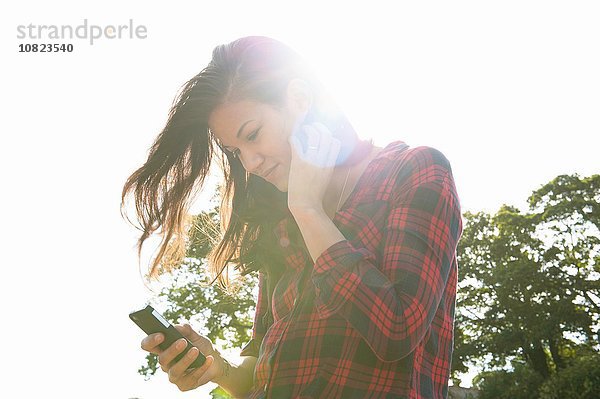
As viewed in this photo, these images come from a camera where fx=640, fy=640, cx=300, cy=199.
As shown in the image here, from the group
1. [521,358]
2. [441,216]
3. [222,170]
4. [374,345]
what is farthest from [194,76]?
[521,358]

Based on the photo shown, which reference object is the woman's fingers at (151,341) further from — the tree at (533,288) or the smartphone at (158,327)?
the tree at (533,288)

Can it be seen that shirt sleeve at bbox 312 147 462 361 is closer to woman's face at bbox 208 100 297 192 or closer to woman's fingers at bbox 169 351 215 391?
woman's face at bbox 208 100 297 192

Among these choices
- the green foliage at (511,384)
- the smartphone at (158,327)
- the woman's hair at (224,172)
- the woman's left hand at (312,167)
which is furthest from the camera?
the green foliage at (511,384)

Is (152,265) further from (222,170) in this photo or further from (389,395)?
(389,395)

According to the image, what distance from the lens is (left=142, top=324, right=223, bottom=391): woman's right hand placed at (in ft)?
7.74

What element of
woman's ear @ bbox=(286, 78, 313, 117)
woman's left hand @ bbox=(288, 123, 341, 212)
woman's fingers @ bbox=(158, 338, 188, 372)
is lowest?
woman's fingers @ bbox=(158, 338, 188, 372)

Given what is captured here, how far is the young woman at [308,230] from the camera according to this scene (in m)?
1.85

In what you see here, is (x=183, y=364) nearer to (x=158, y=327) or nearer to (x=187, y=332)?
(x=158, y=327)

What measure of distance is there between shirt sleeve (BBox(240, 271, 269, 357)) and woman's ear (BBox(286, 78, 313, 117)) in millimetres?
739

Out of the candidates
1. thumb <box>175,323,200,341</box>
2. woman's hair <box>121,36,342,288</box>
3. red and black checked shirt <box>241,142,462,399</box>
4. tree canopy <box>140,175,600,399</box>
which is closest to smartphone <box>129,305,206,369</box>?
thumb <box>175,323,200,341</box>

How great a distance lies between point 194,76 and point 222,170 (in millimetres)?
547

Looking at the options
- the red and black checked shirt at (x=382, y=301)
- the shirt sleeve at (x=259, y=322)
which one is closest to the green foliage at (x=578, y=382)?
the shirt sleeve at (x=259, y=322)

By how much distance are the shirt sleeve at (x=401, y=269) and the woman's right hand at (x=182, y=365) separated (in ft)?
2.34

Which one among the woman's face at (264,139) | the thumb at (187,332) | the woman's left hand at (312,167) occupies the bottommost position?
the thumb at (187,332)
